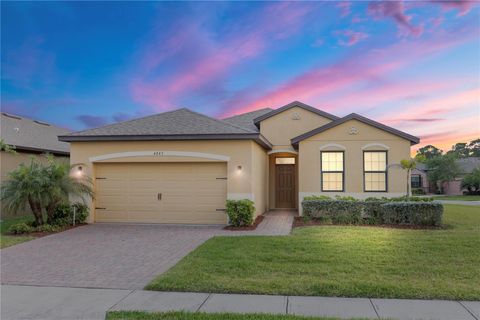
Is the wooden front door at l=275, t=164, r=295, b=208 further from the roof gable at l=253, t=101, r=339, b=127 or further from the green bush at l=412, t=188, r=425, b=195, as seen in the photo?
the green bush at l=412, t=188, r=425, b=195

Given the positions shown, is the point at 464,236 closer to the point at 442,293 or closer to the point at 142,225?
the point at 442,293

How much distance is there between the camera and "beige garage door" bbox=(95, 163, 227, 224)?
1233 centimetres

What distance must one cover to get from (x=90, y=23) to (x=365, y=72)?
12.0 m

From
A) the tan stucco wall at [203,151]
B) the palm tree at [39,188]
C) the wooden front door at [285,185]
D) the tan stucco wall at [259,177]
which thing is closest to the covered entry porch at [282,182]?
the wooden front door at [285,185]

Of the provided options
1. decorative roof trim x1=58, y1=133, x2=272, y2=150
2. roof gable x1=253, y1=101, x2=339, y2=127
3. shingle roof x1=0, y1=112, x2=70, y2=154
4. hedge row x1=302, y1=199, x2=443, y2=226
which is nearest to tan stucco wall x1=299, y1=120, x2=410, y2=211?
hedge row x1=302, y1=199, x2=443, y2=226

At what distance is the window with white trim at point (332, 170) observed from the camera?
1427 cm

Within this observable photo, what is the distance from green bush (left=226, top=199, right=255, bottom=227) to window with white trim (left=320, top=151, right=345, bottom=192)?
440 cm

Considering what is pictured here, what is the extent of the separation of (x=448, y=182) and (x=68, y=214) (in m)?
44.0

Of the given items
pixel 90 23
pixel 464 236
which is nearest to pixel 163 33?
pixel 90 23

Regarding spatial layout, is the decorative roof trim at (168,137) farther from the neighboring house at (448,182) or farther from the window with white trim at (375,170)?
the neighboring house at (448,182)

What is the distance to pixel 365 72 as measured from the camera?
15.3 m

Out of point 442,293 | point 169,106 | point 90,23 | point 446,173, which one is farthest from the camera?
point 446,173

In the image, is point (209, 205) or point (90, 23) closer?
point (209, 205)

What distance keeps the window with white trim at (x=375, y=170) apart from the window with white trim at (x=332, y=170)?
0.96 meters
